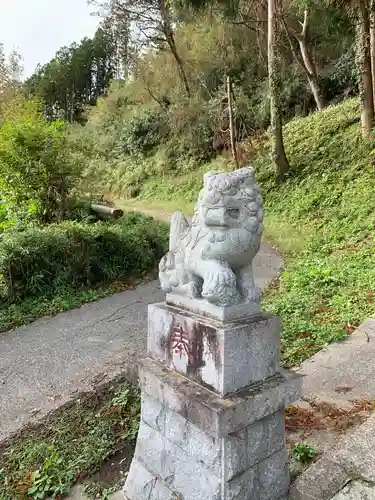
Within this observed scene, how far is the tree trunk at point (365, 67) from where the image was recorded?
8.70m

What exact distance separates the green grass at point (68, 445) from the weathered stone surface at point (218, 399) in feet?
3.28

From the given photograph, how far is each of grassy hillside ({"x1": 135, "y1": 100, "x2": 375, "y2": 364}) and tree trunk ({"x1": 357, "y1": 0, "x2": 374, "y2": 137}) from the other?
1.73 ft

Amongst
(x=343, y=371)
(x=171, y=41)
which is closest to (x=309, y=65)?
(x=171, y=41)

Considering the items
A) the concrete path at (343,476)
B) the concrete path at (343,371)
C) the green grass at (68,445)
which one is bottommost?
the green grass at (68,445)

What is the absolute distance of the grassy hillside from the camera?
4.17 metres

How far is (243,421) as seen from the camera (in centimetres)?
175

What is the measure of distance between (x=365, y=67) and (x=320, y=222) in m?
3.91

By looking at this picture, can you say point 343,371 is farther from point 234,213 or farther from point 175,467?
point 234,213

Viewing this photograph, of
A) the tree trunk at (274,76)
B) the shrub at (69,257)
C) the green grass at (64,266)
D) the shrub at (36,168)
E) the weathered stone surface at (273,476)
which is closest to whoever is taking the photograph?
the weathered stone surface at (273,476)

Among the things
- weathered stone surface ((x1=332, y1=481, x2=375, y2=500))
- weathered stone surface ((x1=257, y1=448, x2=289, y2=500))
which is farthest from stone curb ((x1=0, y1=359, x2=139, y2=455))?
weathered stone surface ((x1=332, y1=481, x2=375, y2=500))

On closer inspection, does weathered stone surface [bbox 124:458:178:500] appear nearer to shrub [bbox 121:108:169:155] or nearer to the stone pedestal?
the stone pedestal

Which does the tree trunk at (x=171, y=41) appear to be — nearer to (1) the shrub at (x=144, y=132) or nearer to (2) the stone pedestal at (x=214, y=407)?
(1) the shrub at (x=144, y=132)

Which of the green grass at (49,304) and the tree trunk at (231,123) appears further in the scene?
the tree trunk at (231,123)

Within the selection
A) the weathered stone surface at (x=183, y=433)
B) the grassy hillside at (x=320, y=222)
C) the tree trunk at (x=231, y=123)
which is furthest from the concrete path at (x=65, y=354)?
the tree trunk at (x=231, y=123)
